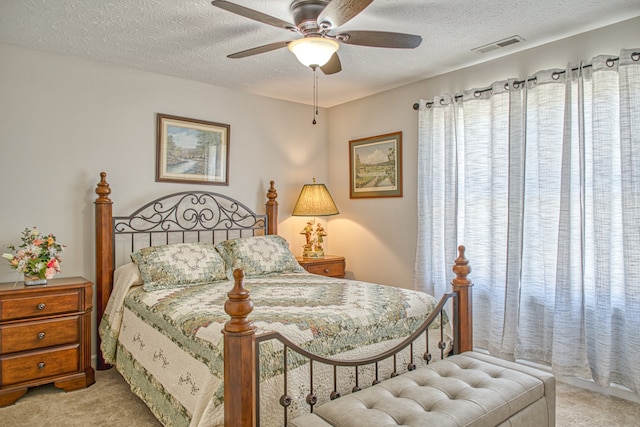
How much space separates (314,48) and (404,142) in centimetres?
197

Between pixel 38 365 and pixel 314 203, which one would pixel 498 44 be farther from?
pixel 38 365

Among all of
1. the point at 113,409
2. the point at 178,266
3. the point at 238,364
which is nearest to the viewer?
the point at 238,364

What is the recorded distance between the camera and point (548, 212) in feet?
10.0

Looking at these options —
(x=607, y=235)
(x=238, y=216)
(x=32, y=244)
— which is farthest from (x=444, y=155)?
(x=32, y=244)

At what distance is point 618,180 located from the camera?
2.75 metres

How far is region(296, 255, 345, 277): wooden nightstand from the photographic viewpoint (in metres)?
4.27

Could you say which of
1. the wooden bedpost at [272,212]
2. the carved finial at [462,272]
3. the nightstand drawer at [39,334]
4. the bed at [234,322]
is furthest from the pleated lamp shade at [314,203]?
the nightstand drawer at [39,334]

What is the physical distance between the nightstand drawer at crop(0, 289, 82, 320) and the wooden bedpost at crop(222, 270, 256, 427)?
190cm

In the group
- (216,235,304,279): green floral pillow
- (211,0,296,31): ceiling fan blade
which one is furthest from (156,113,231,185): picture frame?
(211,0,296,31): ceiling fan blade

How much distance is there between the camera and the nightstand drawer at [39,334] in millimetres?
2715

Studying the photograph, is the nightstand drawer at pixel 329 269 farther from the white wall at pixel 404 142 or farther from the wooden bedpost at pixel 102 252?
the wooden bedpost at pixel 102 252

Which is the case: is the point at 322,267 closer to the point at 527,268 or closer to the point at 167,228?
the point at 167,228

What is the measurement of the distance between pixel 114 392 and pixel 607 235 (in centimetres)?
346

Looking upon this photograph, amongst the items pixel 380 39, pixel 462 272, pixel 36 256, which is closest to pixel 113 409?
pixel 36 256
